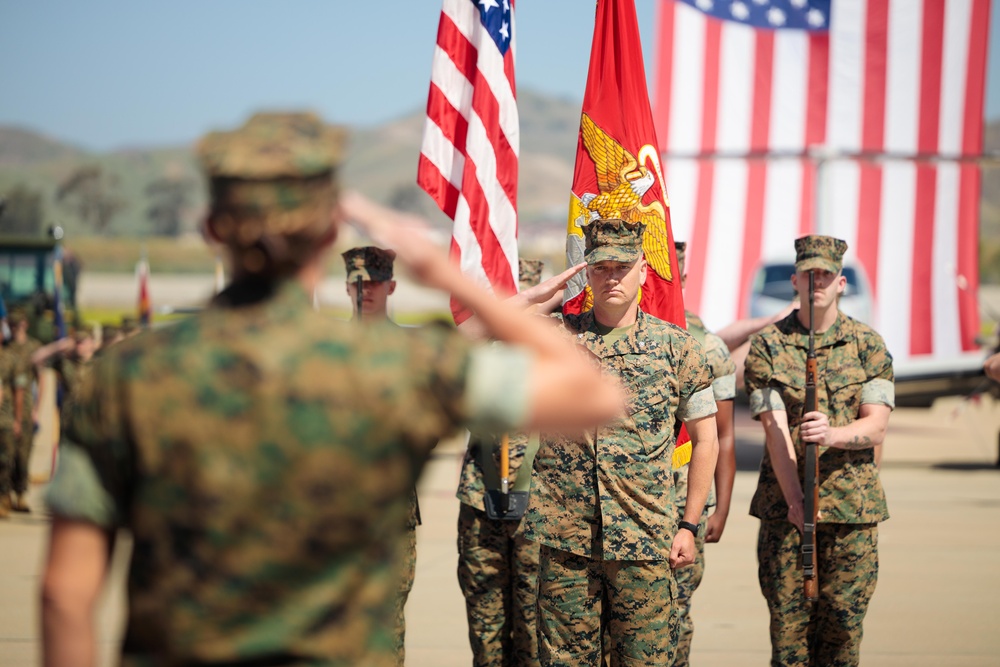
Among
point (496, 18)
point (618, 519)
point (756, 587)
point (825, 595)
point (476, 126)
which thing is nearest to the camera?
point (618, 519)

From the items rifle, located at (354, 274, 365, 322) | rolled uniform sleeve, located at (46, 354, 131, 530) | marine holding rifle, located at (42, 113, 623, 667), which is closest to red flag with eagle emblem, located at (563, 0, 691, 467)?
rifle, located at (354, 274, 365, 322)

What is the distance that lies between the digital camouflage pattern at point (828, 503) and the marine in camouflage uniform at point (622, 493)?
0.71 metres

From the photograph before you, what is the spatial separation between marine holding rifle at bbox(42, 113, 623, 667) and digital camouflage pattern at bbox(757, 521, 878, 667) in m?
3.36

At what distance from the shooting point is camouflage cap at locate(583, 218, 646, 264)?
4.52 meters

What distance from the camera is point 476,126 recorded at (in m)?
6.30

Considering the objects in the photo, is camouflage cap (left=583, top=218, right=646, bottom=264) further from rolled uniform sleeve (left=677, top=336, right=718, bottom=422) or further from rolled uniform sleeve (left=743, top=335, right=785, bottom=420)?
rolled uniform sleeve (left=743, top=335, right=785, bottom=420)

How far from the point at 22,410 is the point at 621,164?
7978 millimetres

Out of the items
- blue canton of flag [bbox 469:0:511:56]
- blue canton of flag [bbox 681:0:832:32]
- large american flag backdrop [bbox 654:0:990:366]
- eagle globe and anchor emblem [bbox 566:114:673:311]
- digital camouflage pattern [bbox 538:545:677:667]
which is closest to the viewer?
digital camouflage pattern [bbox 538:545:677:667]

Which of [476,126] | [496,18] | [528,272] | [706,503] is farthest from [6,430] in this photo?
[706,503]

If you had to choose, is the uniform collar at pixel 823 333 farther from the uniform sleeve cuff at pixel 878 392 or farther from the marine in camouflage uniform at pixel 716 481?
the marine in camouflage uniform at pixel 716 481

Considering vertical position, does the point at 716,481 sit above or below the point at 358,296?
below

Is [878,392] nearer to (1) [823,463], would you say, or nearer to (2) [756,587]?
(1) [823,463]

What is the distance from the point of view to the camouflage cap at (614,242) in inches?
178

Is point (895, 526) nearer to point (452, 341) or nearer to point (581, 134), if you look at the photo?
point (581, 134)
